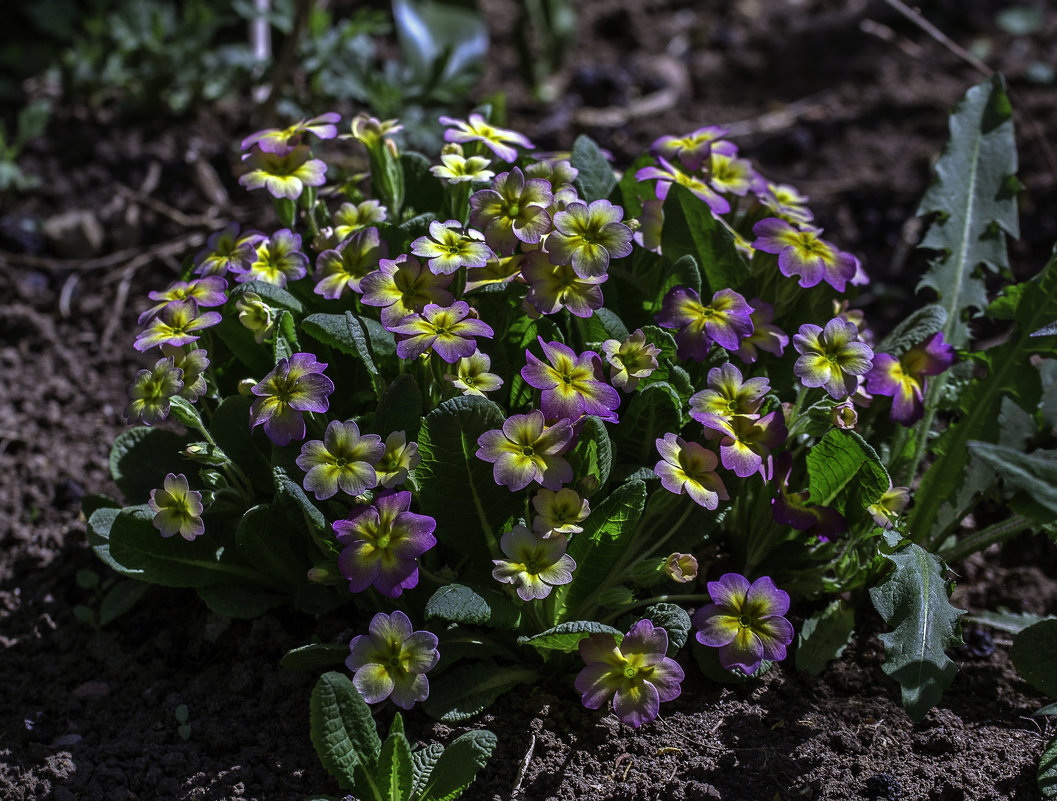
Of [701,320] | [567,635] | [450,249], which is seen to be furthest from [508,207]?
[567,635]

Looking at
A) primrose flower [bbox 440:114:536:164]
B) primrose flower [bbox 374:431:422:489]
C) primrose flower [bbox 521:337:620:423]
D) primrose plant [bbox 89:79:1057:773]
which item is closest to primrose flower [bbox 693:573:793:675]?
primrose plant [bbox 89:79:1057:773]

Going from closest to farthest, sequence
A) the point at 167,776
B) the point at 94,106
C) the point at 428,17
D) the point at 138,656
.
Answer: the point at 167,776
the point at 138,656
the point at 94,106
the point at 428,17

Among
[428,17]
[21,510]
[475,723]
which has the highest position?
[428,17]

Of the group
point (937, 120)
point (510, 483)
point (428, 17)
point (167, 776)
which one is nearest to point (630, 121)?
point (428, 17)

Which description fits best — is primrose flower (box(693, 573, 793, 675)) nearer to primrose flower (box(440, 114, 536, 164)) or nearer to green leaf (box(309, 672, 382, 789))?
green leaf (box(309, 672, 382, 789))

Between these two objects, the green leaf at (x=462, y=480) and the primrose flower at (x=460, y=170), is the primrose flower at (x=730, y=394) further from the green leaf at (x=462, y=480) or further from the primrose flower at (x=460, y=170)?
the primrose flower at (x=460, y=170)

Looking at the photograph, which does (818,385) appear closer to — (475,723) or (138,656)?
(475,723)
